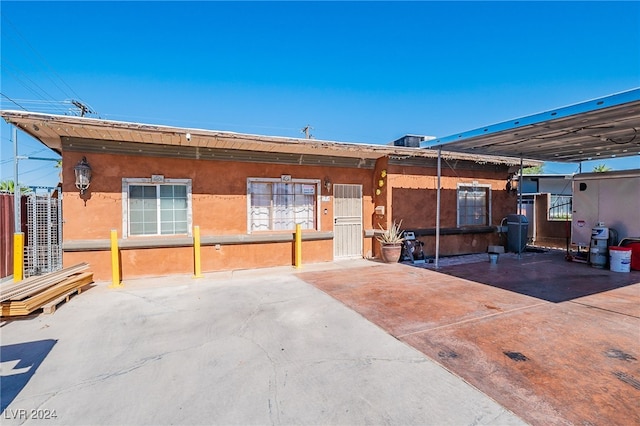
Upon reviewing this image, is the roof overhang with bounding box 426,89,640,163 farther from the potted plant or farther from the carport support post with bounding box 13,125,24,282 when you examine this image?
the carport support post with bounding box 13,125,24,282

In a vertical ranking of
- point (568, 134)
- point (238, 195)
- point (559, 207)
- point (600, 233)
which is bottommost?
point (600, 233)

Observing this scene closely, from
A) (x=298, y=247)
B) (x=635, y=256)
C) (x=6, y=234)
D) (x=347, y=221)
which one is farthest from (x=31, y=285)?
(x=635, y=256)

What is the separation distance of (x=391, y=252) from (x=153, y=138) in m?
6.25

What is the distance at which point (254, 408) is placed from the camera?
245cm

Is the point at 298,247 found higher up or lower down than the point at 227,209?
lower down

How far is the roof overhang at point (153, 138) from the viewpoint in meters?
5.17

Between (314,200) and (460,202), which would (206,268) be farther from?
(460,202)

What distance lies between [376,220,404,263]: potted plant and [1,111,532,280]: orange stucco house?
16.6 inches

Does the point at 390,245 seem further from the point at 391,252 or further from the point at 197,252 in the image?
the point at 197,252

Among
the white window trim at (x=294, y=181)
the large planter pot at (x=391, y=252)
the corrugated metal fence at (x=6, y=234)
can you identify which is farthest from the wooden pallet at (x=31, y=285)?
the large planter pot at (x=391, y=252)

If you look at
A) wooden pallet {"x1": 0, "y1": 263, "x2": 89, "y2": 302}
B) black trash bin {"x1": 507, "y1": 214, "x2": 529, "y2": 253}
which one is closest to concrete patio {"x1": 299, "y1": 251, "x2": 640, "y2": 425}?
black trash bin {"x1": 507, "y1": 214, "x2": 529, "y2": 253}

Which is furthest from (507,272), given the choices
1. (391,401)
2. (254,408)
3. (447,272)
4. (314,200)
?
(254,408)

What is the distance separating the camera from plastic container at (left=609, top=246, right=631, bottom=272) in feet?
22.8

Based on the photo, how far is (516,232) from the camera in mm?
9695
